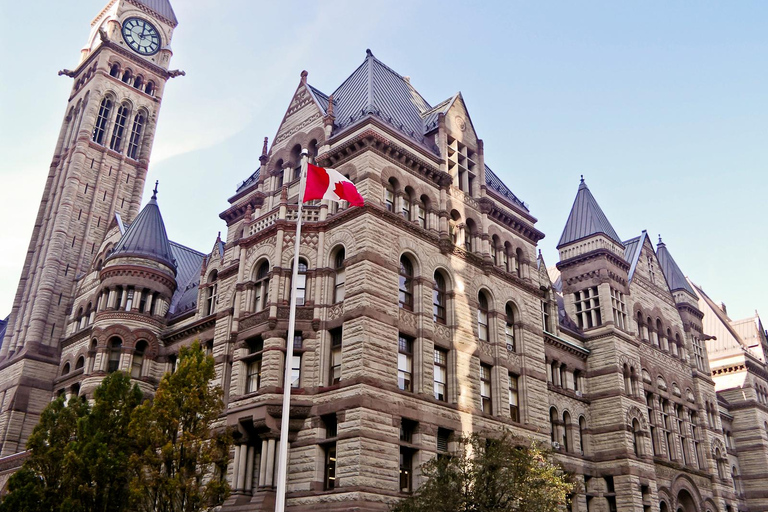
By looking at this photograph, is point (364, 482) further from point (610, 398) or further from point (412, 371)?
point (610, 398)

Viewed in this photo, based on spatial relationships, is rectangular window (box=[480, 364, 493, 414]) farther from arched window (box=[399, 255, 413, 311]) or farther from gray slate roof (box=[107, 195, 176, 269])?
gray slate roof (box=[107, 195, 176, 269])

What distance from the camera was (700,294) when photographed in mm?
77562

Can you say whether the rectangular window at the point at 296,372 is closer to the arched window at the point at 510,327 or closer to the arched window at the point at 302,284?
the arched window at the point at 302,284

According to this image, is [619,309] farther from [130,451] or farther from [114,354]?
[130,451]

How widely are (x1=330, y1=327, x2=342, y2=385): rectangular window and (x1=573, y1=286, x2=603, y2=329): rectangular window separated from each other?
76.5 feet

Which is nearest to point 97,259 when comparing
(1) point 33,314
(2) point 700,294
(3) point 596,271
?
(1) point 33,314

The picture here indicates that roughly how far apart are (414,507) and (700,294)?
199 ft

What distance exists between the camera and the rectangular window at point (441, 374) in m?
34.0

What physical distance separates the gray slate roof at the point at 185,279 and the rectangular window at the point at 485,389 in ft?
60.2

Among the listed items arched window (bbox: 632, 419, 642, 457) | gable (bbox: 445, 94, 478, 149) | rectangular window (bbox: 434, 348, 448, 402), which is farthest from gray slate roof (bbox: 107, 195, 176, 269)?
arched window (bbox: 632, 419, 642, 457)

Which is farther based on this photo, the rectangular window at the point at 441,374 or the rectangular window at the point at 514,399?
the rectangular window at the point at 514,399

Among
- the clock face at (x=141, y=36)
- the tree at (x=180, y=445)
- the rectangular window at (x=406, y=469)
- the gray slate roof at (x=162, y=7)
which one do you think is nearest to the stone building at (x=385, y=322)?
the rectangular window at (x=406, y=469)

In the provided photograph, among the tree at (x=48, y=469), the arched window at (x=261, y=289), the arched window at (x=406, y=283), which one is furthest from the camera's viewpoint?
the arched window at (x=406, y=283)

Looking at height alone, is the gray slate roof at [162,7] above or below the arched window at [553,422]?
above
